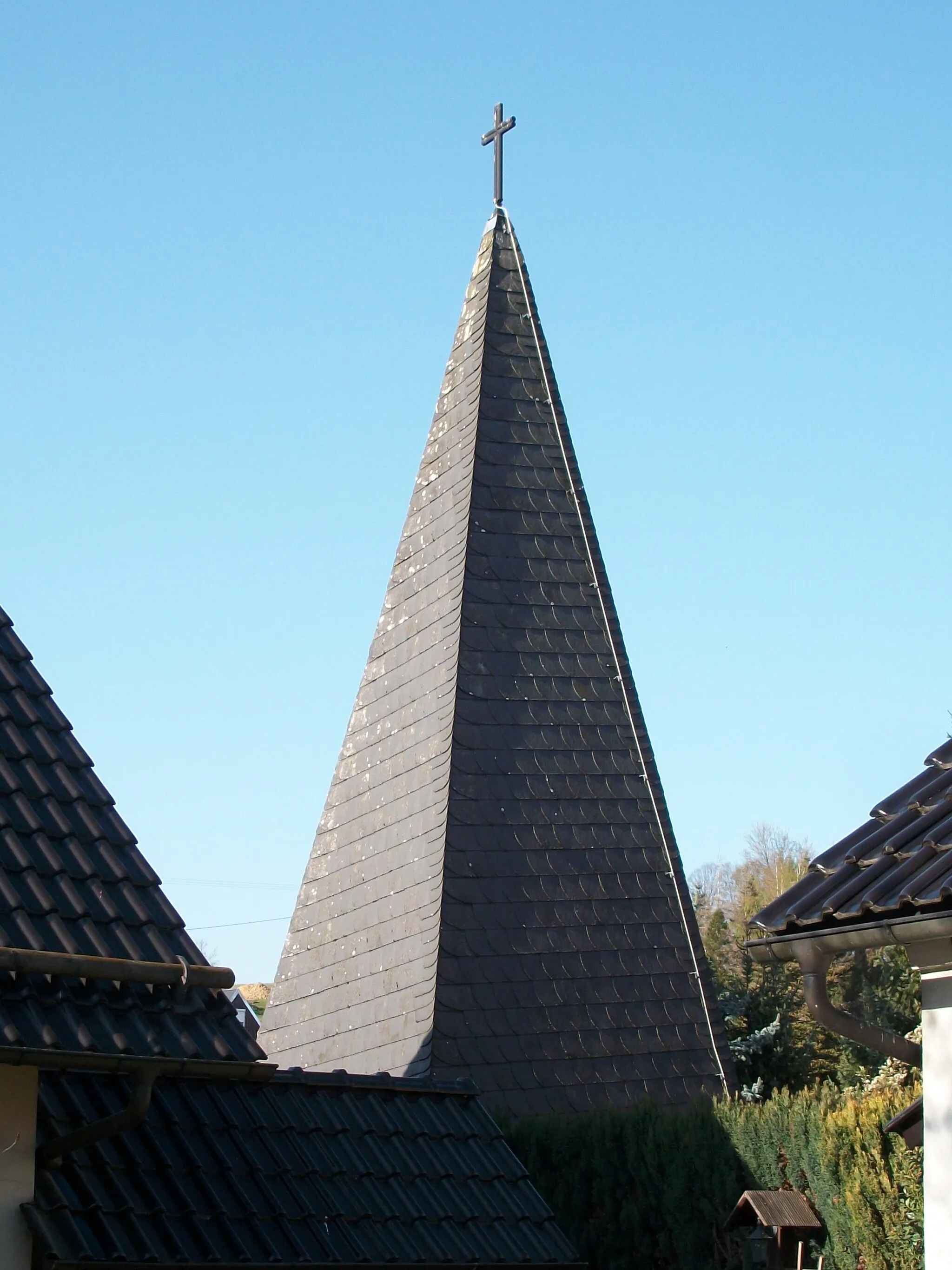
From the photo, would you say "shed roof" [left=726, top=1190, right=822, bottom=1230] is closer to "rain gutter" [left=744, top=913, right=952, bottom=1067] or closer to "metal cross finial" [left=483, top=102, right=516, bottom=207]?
"rain gutter" [left=744, top=913, right=952, bottom=1067]

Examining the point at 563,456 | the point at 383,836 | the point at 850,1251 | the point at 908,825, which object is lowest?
the point at 850,1251

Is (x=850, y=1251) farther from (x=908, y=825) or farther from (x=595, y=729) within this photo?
(x=595, y=729)

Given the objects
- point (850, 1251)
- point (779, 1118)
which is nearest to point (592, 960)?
point (779, 1118)

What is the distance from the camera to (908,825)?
6.12m

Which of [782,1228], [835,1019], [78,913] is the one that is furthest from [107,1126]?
[782,1228]

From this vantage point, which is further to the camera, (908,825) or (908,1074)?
(908,1074)

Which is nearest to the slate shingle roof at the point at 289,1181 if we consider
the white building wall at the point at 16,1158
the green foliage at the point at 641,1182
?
the white building wall at the point at 16,1158

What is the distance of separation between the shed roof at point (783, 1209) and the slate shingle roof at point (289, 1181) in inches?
73.3

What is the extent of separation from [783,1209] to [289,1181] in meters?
3.78

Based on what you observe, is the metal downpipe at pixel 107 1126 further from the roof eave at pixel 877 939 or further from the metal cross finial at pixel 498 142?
the metal cross finial at pixel 498 142

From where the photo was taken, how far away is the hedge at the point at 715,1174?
9766 mm

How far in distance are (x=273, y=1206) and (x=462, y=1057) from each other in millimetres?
6122

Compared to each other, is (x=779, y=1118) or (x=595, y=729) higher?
(x=595, y=729)

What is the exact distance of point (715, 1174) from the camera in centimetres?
1111
